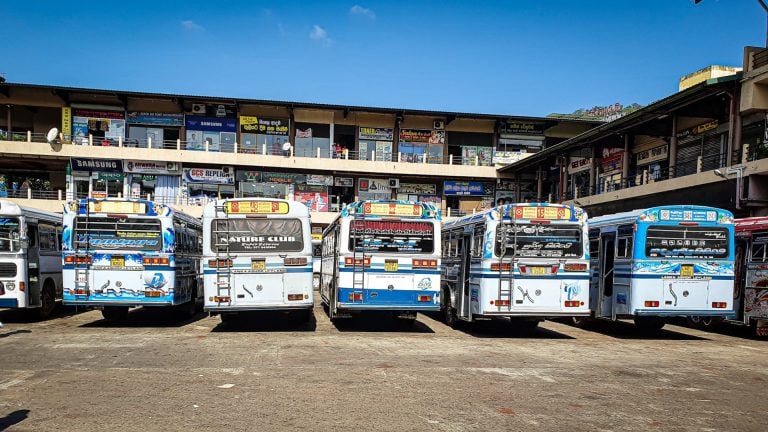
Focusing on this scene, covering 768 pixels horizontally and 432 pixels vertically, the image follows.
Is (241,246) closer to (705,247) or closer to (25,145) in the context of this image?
(705,247)

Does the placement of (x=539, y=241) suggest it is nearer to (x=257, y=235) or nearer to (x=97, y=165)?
(x=257, y=235)

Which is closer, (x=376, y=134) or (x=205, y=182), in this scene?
(x=205, y=182)

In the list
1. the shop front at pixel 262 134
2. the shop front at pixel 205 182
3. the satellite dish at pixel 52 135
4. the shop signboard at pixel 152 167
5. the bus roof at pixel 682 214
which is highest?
the shop front at pixel 262 134

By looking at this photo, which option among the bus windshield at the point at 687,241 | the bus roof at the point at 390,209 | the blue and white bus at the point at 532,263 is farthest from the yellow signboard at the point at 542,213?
the bus windshield at the point at 687,241

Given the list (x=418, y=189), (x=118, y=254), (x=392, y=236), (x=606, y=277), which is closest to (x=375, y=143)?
(x=418, y=189)

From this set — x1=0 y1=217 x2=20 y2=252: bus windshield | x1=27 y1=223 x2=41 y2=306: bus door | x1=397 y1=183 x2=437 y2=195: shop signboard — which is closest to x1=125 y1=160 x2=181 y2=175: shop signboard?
x1=397 y1=183 x2=437 y2=195: shop signboard

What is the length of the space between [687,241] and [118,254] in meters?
13.1

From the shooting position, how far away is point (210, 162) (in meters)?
40.9

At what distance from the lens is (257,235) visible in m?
13.0

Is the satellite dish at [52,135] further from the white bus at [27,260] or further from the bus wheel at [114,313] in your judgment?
the bus wheel at [114,313]

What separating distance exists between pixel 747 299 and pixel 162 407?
13.7m

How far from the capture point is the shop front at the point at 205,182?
41469 mm

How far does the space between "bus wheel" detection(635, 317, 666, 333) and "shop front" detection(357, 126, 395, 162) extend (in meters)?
30.8

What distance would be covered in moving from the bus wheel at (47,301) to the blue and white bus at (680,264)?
14.5 m
